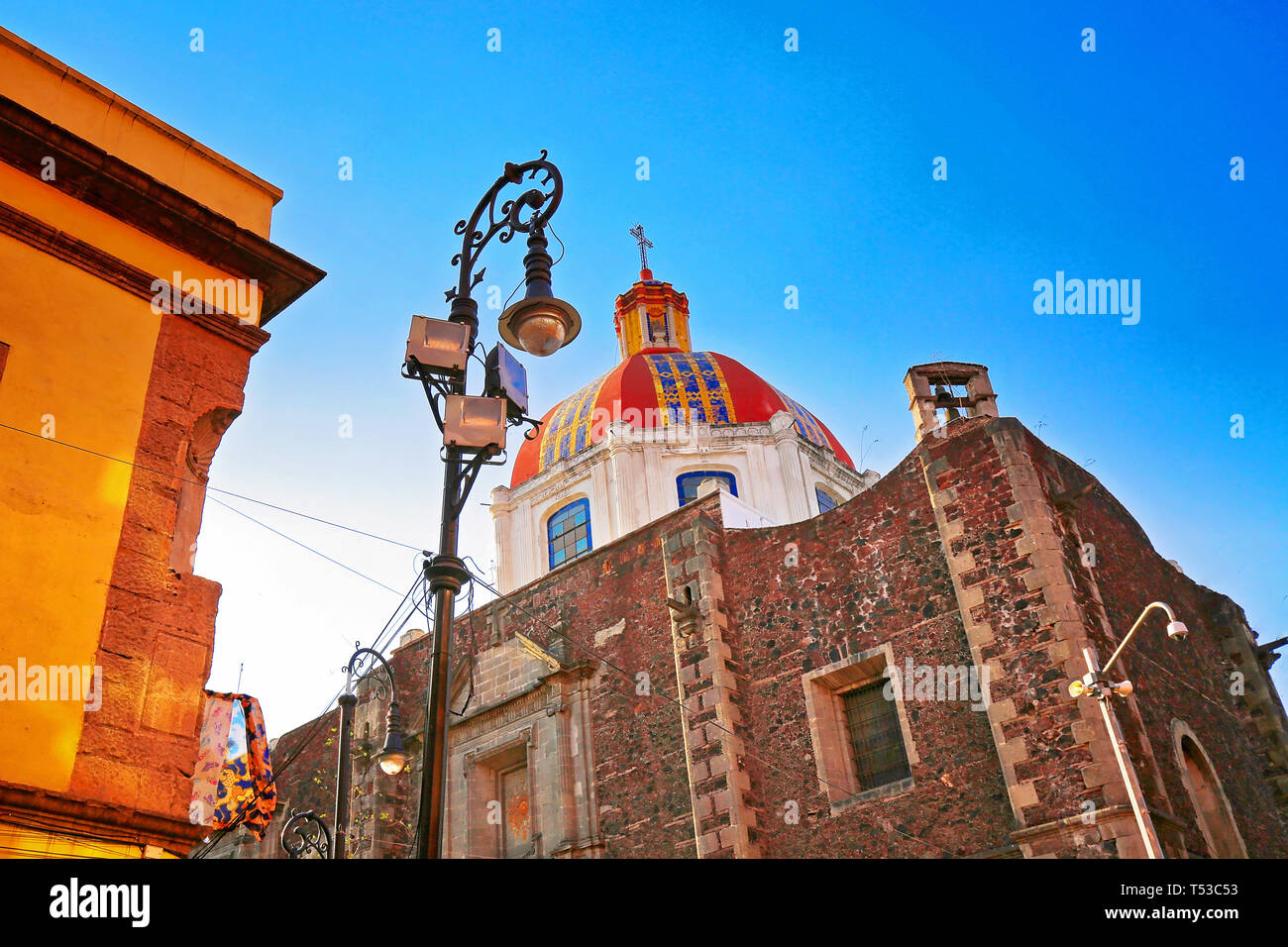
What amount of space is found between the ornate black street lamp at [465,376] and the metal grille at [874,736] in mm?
8054

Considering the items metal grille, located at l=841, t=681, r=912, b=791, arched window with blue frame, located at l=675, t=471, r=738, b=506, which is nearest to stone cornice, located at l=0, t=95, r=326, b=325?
metal grille, located at l=841, t=681, r=912, b=791

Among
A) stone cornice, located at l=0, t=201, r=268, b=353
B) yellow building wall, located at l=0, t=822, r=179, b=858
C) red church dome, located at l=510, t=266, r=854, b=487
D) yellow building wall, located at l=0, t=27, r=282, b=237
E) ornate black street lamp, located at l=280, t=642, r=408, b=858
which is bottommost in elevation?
→ yellow building wall, located at l=0, t=822, r=179, b=858

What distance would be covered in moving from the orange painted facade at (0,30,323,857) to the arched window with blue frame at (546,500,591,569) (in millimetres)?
15099

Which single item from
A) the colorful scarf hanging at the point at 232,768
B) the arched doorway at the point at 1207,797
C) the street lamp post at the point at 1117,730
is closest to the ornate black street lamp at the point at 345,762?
the colorful scarf hanging at the point at 232,768

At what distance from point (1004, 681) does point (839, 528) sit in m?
3.42

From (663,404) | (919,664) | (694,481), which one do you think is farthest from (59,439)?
(663,404)

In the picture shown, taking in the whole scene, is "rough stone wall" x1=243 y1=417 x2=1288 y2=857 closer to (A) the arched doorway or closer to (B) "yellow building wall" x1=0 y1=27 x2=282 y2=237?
(A) the arched doorway

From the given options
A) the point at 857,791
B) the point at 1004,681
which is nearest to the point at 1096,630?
the point at 1004,681

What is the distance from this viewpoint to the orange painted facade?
6426 mm

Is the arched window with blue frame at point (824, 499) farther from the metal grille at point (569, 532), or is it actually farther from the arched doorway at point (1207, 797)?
the arched doorway at point (1207, 797)

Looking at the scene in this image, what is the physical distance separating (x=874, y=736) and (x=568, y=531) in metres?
11.7
